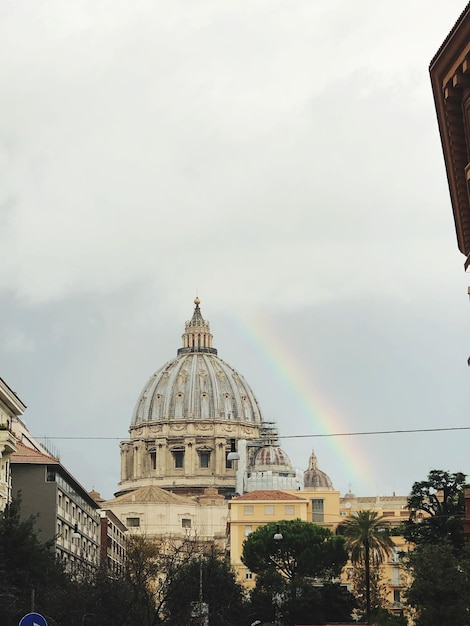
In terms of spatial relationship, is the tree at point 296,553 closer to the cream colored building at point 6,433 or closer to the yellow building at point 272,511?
the cream colored building at point 6,433

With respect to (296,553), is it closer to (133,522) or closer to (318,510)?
(318,510)

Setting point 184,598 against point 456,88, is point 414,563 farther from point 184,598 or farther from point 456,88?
point 456,88

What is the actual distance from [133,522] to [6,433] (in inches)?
5270

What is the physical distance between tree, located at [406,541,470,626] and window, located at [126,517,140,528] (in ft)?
442

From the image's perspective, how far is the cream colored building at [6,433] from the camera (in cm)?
6366

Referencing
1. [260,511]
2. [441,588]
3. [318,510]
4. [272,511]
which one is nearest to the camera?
[441,588]

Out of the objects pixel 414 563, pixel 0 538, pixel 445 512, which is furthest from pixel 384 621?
pixel 0 538

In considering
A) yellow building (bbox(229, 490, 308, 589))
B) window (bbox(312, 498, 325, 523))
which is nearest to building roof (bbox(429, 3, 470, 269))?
yellow building (bbox(229, 490, 308, 589))

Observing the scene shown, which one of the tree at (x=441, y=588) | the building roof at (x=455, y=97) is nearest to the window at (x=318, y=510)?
the tree at (x=441, y=588)

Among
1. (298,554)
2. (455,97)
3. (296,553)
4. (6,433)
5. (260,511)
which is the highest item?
(260,511)

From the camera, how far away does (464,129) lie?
2428 centimetres

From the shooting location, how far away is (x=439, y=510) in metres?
77.8

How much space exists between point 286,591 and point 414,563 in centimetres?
2835

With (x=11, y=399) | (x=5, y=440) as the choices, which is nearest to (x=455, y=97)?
(x=5, y=440)
